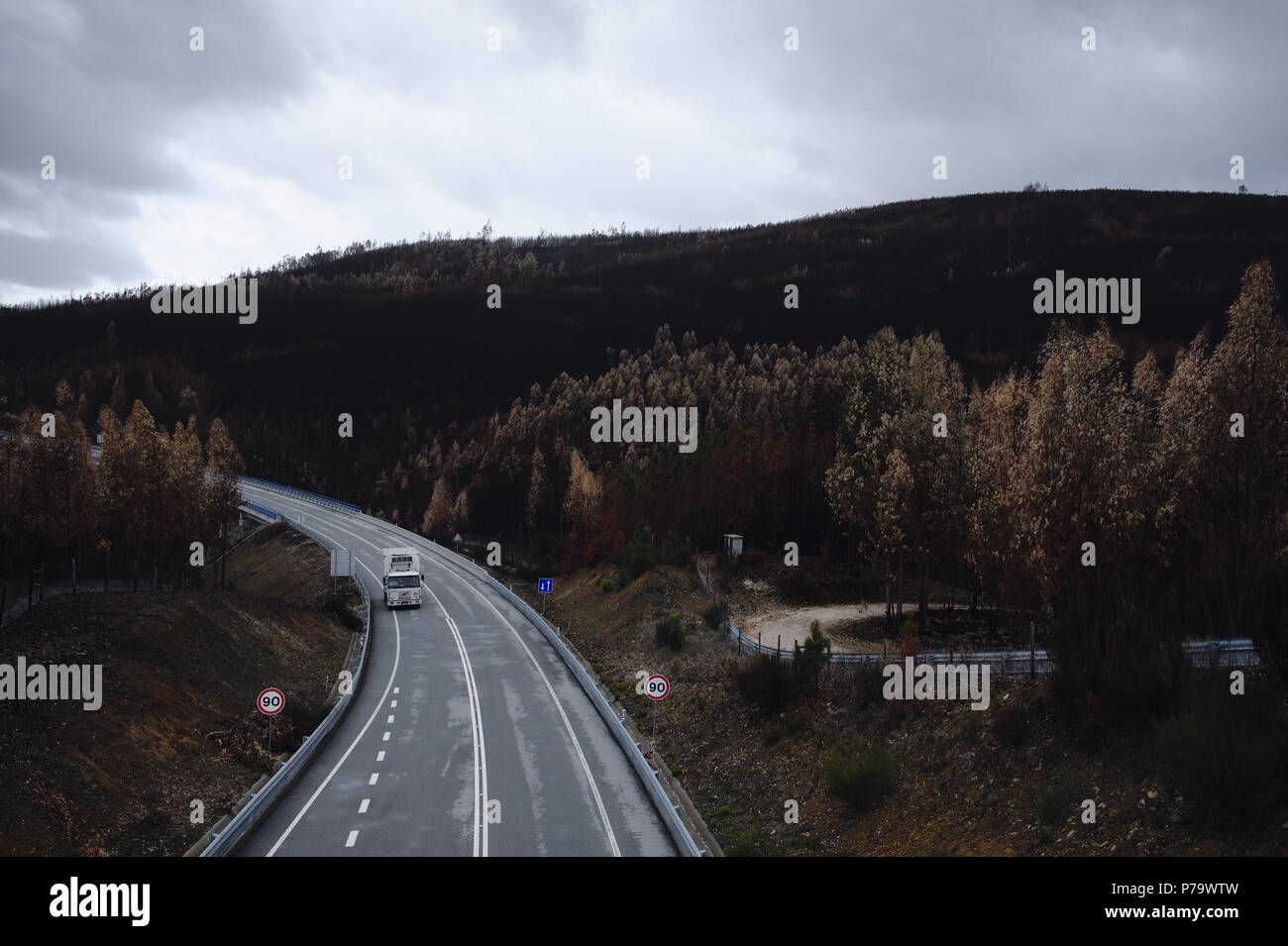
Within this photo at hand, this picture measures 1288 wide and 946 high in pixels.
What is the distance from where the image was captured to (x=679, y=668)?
1272 inches

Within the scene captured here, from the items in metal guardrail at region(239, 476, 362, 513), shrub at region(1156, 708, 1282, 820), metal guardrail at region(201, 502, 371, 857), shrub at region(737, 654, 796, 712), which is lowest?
metal guardrail at region(201, 502, 371, 857)

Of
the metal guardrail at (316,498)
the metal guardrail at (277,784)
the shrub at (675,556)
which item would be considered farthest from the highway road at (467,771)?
the metal guardrail at (316,498)

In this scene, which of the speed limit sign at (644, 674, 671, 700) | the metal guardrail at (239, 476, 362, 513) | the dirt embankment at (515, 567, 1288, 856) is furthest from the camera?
the metal guardrail at (239, 476, 362, 513)

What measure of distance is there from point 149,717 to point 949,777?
861 inches

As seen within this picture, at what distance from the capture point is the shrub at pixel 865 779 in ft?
59.6

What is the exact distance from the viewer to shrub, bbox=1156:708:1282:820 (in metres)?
12.1

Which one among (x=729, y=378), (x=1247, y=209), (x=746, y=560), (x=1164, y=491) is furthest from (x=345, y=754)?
(x=1247, y=209)

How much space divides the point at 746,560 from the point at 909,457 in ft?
65.4

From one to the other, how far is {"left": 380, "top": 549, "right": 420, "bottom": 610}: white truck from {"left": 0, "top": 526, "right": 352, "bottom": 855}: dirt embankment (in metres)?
8.46

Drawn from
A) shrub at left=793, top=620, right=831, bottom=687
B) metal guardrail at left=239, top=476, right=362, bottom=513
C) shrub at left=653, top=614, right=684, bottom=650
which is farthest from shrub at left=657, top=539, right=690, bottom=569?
metal guardrail at left=239, top=476, right=362, bottom=513

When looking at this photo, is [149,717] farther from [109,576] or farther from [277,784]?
[109,576]

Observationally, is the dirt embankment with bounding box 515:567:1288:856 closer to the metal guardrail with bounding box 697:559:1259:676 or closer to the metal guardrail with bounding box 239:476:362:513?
the metal guardrail with bounding box 697:559:1259:676

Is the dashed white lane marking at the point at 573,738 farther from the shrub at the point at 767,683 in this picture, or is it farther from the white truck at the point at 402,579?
the shrub at the point at 767,683

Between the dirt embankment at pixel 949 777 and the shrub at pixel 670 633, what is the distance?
245 inches
